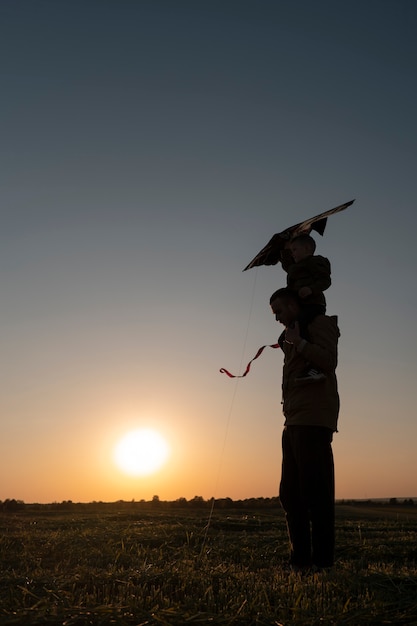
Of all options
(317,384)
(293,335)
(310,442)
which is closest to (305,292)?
(293,335)

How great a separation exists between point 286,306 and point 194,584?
7.99 ft

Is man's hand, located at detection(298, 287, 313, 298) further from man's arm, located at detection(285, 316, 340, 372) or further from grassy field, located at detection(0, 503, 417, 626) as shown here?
grassy field, located at detection(0, 503, 417, 626)

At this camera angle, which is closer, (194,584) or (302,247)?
(194,584)

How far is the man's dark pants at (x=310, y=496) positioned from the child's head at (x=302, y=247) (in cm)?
147

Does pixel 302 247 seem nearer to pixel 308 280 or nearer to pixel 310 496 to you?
pixel 308 280

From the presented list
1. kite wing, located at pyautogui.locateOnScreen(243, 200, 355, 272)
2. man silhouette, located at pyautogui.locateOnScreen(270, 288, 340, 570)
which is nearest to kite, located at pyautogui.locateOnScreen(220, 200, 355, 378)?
kite wing, located at pyautogui.locateOnScreen(243, 200, 355, 272)

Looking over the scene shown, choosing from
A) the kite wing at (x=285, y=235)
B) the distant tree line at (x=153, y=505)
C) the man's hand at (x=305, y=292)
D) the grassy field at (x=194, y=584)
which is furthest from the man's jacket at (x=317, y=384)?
the distant tree line at (x=153, y=505)

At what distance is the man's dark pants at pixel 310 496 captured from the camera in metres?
4.89

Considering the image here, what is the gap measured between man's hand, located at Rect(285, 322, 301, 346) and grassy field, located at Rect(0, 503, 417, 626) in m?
1.71

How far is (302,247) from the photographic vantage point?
18.0 feet

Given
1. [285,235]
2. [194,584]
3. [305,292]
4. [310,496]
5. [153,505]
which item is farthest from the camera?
[153,505]

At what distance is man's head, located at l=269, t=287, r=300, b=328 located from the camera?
17.5ft

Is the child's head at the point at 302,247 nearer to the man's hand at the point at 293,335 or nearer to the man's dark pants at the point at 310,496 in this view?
the man's hand at the point at 293,335

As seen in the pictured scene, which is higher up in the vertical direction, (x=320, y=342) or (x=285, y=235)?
(x=285, y=235)
